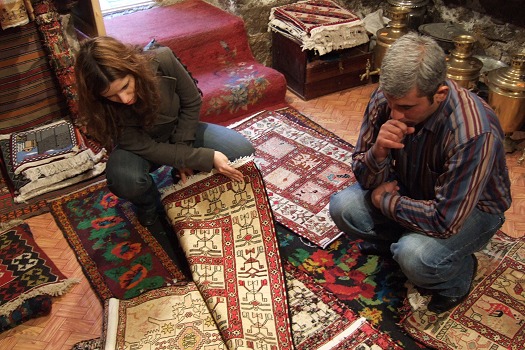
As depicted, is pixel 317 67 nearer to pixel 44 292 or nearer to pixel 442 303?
pixel 442 303

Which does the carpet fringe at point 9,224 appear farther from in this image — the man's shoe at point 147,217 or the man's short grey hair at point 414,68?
the man's short grey hair at point 414,68

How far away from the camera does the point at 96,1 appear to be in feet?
9.88

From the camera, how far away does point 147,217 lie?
8.54 feet

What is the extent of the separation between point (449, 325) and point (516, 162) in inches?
60.2

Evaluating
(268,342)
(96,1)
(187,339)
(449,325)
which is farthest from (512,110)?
(96,1)

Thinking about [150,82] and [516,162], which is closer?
[150,82]

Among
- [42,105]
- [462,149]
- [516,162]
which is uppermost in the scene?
[462,149]

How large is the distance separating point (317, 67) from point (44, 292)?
7.95 ft

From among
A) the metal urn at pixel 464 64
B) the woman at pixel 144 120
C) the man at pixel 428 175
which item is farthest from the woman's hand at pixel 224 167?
the metal urn at pixel 464 64

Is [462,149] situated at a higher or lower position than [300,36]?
higher

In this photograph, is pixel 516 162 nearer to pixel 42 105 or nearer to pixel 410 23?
pixel 410 23

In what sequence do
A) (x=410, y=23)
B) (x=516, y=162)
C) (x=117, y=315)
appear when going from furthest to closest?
(x=410, y=23) < (x=516, y=162) < (x=117, y=315)

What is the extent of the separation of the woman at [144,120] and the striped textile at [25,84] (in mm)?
1117

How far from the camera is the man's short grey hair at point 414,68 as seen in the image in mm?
1600
